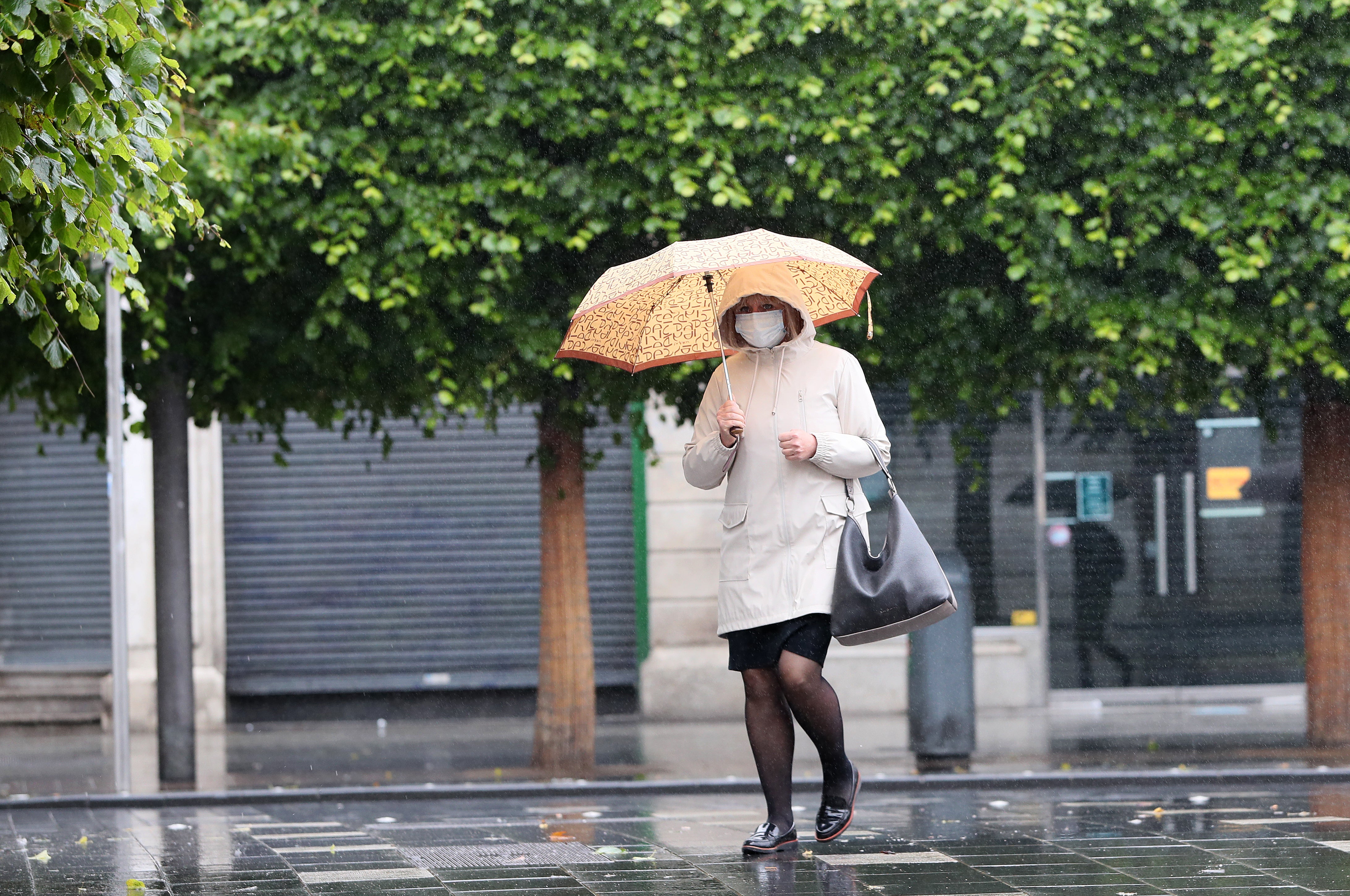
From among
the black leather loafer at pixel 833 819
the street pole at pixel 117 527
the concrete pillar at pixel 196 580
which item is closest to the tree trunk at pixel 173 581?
the street pole at pixel 117 527

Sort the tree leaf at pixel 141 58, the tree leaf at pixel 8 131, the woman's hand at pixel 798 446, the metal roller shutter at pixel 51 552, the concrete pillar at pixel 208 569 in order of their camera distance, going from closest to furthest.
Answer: the tree leaf at pixel 8 131, the tree leaf at pixel 141 58, the woman's hand at pixel 798 446, the concrete pillar at pixel 208 569, the metal roller shutter at pixel 51 552

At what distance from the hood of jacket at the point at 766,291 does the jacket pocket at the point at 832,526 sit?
1.77ft

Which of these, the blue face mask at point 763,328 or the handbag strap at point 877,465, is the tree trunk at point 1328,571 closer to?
the handbag strap at point 877,465

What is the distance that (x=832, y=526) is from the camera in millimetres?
4996

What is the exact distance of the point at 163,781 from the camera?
29.1ft

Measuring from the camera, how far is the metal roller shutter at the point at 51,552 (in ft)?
45.2

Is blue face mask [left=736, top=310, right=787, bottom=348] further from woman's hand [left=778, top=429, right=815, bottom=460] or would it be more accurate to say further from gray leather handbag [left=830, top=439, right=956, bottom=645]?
gray leather handbag [left=830, top=439, right=956, bottom=645]

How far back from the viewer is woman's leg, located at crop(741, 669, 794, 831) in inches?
196

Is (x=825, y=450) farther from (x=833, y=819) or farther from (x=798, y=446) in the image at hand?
(x=833, y=819)

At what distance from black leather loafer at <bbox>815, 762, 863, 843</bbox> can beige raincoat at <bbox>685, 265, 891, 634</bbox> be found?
25.1 inches

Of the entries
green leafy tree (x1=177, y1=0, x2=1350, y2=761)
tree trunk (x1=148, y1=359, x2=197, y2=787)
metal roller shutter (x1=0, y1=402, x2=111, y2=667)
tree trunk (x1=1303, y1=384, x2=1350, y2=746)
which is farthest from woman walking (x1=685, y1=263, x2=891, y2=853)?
metal roller shutter (x1=0, y1=402, x2=111, y2=667)

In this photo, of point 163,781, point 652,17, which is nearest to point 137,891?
point 163,781

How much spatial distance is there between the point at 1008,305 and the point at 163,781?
17.9 ft

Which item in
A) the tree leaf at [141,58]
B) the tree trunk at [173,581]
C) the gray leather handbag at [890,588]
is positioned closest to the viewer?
the tree leaf at [141,58]
